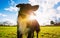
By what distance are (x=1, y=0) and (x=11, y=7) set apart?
211 millimetres

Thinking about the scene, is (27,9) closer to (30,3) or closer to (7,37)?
(30,3)

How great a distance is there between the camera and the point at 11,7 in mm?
5613

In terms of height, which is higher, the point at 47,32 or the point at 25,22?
the point at 25,22

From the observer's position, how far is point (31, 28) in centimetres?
545

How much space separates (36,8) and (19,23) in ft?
1.18

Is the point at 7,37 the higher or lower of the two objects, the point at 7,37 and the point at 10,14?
the lower

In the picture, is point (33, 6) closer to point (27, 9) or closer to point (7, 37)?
point (27, 9)

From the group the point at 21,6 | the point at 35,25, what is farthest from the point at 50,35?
the point at 21,6

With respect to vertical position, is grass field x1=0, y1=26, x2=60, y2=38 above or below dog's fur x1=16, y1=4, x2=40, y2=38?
below

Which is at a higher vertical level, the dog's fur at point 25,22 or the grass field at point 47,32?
the dog's fur at point 25,22

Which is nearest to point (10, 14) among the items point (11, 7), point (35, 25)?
point (11, 7)

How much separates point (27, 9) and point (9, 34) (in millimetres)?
506

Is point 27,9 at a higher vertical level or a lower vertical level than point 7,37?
higher

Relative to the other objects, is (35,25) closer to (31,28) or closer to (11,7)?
(31,28)
